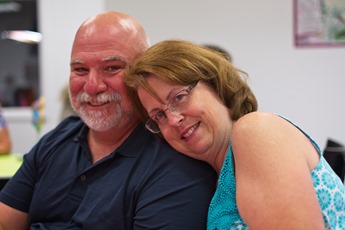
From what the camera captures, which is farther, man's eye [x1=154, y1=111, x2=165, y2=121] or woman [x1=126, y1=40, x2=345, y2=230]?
man's eye [x1=154, y1=111, x2=165, y2=121]

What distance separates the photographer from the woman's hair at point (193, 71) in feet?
3.94

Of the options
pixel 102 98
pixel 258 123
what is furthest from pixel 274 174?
pixel 102 98

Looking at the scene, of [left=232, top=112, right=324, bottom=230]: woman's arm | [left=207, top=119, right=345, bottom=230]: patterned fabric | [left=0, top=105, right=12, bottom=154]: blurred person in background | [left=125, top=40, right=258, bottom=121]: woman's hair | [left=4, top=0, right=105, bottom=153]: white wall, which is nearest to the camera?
[left=232, top=112, right=324, bottom=230]: woman's arm

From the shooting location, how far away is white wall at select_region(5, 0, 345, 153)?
156 inches

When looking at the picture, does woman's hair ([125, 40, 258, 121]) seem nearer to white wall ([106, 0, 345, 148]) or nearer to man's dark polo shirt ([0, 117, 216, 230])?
man's dark polo shirt ([0, 117, 216, 230])

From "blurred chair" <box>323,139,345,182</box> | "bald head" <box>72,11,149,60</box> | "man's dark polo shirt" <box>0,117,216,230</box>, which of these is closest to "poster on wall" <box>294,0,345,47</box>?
"blurred chair" <box>323,139,345,182</box>

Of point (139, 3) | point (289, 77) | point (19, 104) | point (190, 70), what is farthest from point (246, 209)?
point (19, 104)

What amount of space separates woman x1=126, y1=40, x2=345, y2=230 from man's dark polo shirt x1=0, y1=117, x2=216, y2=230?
0.20 ft

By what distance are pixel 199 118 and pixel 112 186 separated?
1.23 ft

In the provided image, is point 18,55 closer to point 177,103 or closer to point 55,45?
point 55,45

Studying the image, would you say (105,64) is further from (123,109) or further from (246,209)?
(246,209)

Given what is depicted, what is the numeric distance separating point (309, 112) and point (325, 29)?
77 cm

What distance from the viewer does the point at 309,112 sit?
13.1ft

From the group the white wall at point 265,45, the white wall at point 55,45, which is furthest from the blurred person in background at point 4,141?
the white wall at point 265,45
